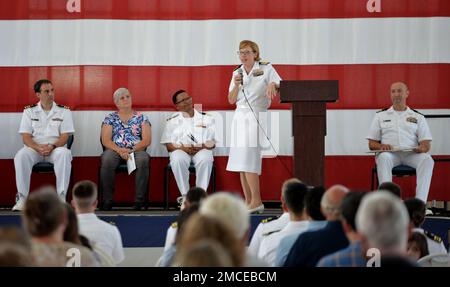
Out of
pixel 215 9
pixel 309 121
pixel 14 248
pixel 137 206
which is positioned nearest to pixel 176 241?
pixel 14 248

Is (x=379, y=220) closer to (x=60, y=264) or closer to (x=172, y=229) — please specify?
(x=60, y=264)

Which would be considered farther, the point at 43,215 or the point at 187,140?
the point at 187,140

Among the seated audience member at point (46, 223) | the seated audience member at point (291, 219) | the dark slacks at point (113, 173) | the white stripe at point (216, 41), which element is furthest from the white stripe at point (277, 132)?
the seated audience member at point (46, 223)

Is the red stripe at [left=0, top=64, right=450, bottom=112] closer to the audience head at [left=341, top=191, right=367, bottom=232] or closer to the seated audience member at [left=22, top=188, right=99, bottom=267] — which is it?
the audience head at [left=341, top=191, right=367, bottom=232]

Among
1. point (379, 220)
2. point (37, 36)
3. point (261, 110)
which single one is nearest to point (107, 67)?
point (37, 36)

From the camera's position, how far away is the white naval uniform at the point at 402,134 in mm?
Answer: 6617

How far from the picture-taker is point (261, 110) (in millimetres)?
6375

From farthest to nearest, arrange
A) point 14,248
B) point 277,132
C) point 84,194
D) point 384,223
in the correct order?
point 277,132 → point 84,194 → point 384,223 → point 14,248

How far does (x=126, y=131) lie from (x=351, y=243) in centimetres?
472

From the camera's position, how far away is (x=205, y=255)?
163 centimetres

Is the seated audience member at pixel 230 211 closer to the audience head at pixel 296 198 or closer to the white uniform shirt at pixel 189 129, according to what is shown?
the audience head at pixel 296 198

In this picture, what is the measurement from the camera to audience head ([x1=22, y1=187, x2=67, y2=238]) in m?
2.43

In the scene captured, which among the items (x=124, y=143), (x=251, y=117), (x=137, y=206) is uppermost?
(x=251, y=117)

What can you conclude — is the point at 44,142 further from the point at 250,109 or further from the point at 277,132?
the point at 277,132
